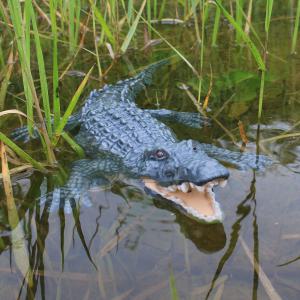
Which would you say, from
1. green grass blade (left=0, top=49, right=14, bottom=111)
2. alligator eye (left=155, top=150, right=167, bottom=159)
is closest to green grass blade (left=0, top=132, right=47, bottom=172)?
alligator eye (left=155, top=150, right=167, bottom=159)

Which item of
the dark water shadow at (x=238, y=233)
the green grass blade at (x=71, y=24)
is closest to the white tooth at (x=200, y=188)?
the dark water shadow at (x=238, y=233)

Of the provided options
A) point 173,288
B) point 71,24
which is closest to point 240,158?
point 173,288

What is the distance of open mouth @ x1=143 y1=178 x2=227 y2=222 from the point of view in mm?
2367

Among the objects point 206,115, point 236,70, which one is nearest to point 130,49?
point 236,70

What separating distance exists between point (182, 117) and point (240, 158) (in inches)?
34.8

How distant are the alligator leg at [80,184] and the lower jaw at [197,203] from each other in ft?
1.51

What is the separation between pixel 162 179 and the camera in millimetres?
2746

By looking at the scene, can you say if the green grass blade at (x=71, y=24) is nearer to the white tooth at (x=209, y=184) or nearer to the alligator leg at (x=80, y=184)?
the alligator leg at (x=80, y=184)

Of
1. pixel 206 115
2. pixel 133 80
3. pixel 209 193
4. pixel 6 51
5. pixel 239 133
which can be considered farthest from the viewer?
pixel 6 51

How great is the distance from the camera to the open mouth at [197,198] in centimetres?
237

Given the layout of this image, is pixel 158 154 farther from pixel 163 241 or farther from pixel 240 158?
pixel 163 241

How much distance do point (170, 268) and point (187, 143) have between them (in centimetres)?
96

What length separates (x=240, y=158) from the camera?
9.87ft

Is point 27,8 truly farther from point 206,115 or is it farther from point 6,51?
point 6,51
